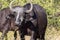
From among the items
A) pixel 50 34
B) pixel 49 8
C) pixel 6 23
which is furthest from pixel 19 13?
pixel 49 8

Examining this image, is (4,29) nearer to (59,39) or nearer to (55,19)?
(59,39)

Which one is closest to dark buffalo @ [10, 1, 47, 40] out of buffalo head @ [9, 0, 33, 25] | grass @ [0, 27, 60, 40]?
buffalo head @ [9, 0, 33, 25]

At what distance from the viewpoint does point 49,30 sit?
42.8 feet

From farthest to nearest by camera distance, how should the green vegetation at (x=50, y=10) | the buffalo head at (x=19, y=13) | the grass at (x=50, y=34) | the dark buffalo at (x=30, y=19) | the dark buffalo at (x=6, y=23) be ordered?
the green vegetation at (x=50, y=10) < the grass at (x=50, y=34) < the dark buffalo at (x=6, y=23) < the dark buffalo at (x=30, y=19) < the buffalo head at (x=19, y=13)

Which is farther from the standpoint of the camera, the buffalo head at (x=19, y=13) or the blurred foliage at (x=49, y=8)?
the blurred foliage at (x=49, y=8)

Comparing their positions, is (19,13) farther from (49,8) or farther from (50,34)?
(49,8)

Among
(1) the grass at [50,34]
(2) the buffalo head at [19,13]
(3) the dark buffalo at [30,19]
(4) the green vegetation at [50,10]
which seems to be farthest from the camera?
(4) the green vegetation at [50,10]

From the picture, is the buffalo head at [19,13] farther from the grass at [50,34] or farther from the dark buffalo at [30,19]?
the grass at [50,34]

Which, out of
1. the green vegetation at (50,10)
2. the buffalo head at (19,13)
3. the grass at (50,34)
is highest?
the buffalo head at (19,13)

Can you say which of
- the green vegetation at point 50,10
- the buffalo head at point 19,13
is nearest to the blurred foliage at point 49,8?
the green vegetation at point 50,10

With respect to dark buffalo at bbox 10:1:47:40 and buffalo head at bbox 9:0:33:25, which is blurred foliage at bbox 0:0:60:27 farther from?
buffalo head at bbox 9:0:33:25

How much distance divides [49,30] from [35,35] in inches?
135

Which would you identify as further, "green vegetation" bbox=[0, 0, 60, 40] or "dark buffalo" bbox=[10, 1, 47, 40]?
"green vegetation" bbox=[0, 0, 60, 40]

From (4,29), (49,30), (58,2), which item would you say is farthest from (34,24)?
(58,2)
